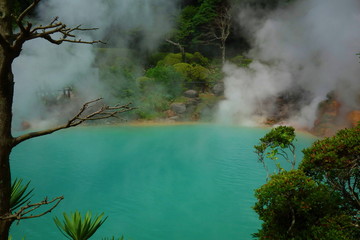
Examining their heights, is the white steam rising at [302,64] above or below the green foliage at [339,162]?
above

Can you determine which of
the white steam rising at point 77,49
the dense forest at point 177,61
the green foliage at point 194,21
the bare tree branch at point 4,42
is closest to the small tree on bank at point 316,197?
the bare tree branch at point 4,42

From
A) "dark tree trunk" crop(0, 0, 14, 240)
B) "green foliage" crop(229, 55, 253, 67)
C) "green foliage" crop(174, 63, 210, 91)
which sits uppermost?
"green foliage" crop(229, 55, 253, 67)

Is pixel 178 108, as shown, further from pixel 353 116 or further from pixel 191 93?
pixel 353 116

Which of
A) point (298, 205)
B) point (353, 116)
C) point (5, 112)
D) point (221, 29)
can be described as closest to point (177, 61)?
point (221, 29)

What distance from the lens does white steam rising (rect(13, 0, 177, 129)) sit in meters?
16.6

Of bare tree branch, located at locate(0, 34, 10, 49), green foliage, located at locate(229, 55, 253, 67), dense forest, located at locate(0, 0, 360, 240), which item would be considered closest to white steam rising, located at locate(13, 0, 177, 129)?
dense forest, located at locate(0, 0, 360, 240)

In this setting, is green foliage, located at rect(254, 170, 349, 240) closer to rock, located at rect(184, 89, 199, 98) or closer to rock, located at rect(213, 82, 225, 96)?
rock, located at rect(184, 89, 199, 98)

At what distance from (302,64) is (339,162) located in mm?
15277

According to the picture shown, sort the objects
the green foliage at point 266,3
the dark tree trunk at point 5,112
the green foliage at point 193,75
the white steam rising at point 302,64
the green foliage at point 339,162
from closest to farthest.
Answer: the dark tree trunk at point 5,112
the green foliage at point 339,162
the white steam rising at point 302,64
the green foliage at point 193,75
the green foliage at point 266,3

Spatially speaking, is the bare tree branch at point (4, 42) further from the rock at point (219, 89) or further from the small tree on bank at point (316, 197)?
the rock at point (219, 89)

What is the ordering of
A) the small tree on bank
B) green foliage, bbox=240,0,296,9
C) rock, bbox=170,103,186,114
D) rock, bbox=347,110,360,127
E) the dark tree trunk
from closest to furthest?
the dark tree trunk < the small tree on bank < rock, bbox=347,110,360,127 < rock, bbox=170,103,186,114 < green foliage, bbox=240,0,296,9

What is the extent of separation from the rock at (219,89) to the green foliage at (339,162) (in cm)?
1589

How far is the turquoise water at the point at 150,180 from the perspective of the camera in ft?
19.0

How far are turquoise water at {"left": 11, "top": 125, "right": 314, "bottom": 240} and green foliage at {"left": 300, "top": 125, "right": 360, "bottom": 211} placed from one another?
2.33 meters
